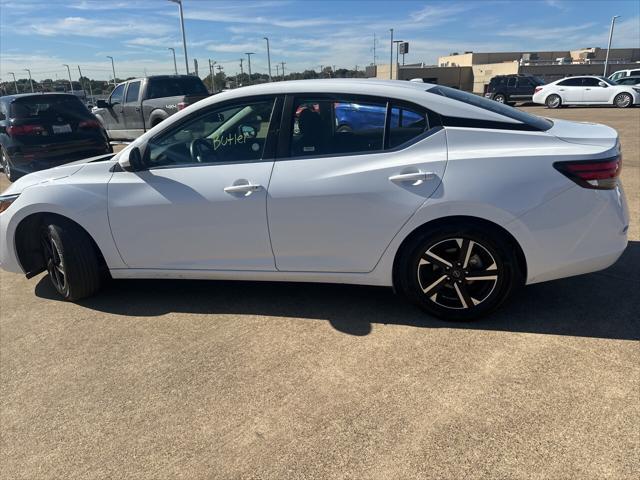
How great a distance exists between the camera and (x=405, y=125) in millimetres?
3137

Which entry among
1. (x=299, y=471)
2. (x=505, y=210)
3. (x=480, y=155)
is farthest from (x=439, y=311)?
(x=299, y=471)

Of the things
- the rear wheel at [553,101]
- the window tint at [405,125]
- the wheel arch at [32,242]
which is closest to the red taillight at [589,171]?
the window tint at [405,125]

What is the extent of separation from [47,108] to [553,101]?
22.9 m

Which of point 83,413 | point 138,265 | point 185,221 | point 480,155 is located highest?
point 480,155

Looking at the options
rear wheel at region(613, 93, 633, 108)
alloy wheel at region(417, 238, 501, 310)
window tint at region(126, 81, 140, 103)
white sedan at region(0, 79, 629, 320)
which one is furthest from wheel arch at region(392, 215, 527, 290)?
rear wheel at region(613, 93, 633, 108)

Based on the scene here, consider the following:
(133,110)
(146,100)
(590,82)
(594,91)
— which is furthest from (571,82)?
(133,110)

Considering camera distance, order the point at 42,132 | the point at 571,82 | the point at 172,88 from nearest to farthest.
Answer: the point at 42,132
the point at 172,88
the point at 571,82

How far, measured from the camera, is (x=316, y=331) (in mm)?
3309

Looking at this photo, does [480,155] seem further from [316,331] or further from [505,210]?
[316,331]

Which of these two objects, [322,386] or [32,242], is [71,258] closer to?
[32,242]

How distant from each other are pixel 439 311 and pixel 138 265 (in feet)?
7.43

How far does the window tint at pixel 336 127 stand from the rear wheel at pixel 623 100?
77.1 feet

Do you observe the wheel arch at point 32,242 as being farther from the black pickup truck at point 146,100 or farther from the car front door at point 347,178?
the black pickup truck at point 146,100

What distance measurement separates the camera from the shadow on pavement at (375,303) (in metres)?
3.23
